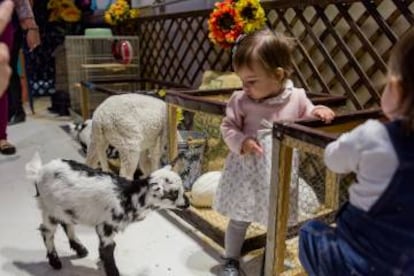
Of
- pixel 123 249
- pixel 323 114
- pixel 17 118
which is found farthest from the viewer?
pixel 17 118

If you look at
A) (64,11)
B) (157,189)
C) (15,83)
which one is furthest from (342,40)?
(64,11)

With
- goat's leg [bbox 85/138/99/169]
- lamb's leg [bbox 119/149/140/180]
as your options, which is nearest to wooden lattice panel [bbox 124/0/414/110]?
lamb's leg [bbox 119/149/140/180]

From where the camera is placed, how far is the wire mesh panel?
291cm

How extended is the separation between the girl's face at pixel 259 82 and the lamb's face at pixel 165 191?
0.98 feet

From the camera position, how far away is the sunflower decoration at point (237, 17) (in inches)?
67.5

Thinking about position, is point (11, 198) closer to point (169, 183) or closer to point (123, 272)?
point (123, 272)

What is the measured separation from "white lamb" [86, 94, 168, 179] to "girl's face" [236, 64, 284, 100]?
0.58m

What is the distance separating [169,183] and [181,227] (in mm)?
381

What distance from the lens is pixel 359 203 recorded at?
0.66 meters

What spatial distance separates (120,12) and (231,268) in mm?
2546

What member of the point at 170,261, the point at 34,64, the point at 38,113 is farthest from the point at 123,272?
the point at 34,64

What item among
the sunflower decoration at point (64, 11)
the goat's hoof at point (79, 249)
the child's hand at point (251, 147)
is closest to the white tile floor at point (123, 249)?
the goat's hoof at point (79, 249)

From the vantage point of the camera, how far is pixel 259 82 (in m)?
1.07

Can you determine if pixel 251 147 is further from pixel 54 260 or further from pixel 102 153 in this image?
pixel 102 153
